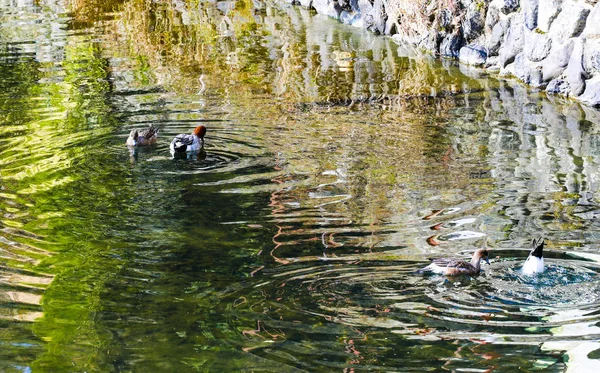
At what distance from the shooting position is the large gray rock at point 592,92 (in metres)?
12.4

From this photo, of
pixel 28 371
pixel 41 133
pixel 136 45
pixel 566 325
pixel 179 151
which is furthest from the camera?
pixel 136 45

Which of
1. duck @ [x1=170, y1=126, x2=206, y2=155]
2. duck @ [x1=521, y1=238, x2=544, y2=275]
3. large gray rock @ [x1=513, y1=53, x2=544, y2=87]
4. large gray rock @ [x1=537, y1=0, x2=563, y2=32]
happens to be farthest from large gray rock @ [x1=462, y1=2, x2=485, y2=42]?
duck @ [x1=521, y1=238, x2=544, y2=275]

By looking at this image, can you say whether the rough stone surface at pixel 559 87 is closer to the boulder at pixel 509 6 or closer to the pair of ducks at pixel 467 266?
the boulder at pixel 509 6

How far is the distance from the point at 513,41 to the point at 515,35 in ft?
0.31

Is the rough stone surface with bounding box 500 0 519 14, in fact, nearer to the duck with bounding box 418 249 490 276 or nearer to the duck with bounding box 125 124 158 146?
the duck with bounding box 125 124 158 146

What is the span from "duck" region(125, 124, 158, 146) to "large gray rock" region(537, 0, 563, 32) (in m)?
6.12

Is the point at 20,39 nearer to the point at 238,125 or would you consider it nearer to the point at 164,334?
the point at 238,125

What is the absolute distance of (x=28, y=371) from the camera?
5410 millimetres

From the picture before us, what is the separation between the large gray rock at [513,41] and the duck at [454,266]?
809 cm

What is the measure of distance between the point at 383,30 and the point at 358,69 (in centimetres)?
345

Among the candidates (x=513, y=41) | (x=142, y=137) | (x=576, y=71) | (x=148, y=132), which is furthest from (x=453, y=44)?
(x=142, y=137)

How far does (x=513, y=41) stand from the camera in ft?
47.1

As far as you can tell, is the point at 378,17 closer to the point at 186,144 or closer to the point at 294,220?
the point at 186,144

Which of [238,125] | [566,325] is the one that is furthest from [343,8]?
[566,325]
